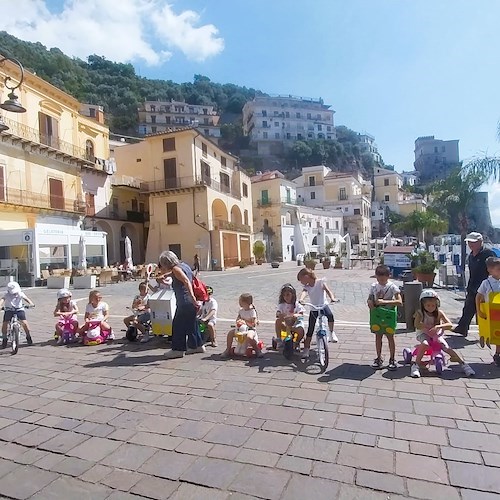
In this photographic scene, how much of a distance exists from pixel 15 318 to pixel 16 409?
307cm

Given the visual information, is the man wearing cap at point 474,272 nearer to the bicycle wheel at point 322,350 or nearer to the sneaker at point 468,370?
the sneaker at point 468,370

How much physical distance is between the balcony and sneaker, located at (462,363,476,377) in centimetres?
2491

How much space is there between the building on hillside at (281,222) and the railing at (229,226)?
5.56 meters

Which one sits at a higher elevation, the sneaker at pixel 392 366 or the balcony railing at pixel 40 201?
the balcony railing at pixel 40 201

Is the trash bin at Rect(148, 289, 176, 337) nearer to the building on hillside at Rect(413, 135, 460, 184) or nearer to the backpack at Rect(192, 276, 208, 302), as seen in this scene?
the backpack at Rect(192, 276, 208, 302)

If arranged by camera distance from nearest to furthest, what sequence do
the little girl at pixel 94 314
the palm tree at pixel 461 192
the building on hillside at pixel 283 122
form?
the little girl at pixel 94 314
the palm tree at pixel 461 192
the building on hillside at pixel 283 122

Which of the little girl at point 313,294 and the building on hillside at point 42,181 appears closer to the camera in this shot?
the little girl at point 313,294

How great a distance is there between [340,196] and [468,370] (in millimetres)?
63314

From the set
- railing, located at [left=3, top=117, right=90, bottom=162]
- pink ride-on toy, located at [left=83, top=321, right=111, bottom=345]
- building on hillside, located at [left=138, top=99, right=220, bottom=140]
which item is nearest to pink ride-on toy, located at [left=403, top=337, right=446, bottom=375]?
pink ride-on toy, located at [left=83, top=321, right=111, bottom=345]

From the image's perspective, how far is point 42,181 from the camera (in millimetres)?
25531

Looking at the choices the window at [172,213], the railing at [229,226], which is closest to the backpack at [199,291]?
the railing at [229,226]

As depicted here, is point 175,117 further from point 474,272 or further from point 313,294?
point 313,294

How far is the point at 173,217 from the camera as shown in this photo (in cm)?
3441

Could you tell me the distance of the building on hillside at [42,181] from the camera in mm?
20562
